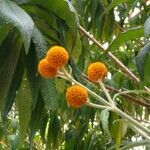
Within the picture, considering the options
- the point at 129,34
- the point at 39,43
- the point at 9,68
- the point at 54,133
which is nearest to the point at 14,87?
the point at 9,68

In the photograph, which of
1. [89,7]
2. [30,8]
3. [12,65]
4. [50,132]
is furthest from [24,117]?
[50,132]

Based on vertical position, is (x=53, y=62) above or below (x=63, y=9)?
below

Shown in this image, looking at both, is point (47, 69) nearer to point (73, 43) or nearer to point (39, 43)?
point (39, 43)

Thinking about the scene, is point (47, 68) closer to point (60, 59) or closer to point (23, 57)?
point (60, 59)

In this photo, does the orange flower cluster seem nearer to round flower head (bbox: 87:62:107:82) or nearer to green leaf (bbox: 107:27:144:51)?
round flower head (bbox: 87:62:107:82)

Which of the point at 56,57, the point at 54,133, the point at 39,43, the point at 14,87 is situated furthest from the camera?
the point at 54,133

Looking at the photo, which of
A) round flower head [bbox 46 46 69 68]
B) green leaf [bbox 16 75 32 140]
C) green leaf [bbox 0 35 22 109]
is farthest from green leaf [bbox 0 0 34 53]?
green leaf [bbox 16 75 32 140]

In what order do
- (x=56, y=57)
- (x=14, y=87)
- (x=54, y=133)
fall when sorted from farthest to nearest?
1. (x=54, y=133)
2. (x=14, y=87)
3. (x=56, y=57)

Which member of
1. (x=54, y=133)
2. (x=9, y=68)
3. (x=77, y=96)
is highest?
(x=54, y=133)
